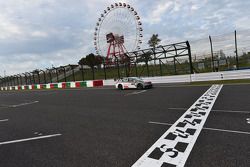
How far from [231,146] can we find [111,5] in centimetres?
3603

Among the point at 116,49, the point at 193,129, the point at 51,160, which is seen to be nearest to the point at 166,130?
the point at 193,129

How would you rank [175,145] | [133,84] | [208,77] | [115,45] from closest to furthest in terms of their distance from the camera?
[175,145]
[133,84]
[208,77]
[115,45]

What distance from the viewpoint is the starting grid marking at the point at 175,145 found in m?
3.37

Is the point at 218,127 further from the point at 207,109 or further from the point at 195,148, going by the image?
the point at 207,109

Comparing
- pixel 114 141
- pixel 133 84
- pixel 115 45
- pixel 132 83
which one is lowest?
pixel 114 141

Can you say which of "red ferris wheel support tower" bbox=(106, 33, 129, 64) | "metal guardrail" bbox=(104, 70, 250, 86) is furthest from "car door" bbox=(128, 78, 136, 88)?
"red ferris wheel support tower" bbox=(106, 33, 129, 64)

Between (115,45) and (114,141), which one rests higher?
(115,45)

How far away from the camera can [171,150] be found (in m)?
3.82

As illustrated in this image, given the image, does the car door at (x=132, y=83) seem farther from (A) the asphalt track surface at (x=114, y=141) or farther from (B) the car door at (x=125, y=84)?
(A) the asphalt track surface at (x=114, y=141)

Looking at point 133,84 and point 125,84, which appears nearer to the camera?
point 133,84

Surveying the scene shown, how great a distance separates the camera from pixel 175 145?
13.3 feet

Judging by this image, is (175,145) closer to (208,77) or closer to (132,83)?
(132,83)

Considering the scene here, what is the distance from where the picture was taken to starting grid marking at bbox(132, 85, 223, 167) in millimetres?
3365

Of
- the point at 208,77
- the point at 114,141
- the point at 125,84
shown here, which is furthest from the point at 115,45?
the point at 114,141
